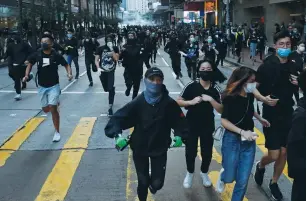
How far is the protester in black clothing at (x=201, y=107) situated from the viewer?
17.0 ft

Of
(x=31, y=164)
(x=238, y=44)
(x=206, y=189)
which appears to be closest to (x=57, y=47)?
(x=31, y=164)

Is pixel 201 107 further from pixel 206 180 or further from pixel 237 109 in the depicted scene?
pixel 206 180

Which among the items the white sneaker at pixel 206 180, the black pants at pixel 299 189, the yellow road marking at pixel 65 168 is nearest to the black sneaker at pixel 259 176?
the white sneaker at pixel 206 180

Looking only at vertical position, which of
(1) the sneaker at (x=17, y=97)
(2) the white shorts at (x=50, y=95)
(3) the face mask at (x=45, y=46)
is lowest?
(1) the sneaker at (x=17, y=97)

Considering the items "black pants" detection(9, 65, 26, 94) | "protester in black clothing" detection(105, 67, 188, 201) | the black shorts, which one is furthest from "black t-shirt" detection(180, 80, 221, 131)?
"black pants" detection(9, 65, 26, 94)

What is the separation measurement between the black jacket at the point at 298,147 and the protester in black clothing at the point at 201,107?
1.71 meters

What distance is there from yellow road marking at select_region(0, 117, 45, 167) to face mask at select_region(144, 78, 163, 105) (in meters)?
3.31

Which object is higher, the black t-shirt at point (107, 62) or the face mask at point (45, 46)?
the face mask at point (45, 46)

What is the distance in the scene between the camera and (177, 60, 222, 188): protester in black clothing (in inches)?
203

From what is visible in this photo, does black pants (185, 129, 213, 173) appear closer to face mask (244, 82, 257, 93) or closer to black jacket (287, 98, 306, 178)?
face mask (244, 82, 257, 93)

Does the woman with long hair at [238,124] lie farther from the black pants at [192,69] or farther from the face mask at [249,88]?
the black pants at [192,69]

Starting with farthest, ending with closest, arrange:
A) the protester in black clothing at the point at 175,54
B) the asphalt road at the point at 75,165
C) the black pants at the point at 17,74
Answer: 1. the protester in black clothing at the point at 175,54
2. the black pants at the point at 17,74
3. the asphalt road at the point at 75,165

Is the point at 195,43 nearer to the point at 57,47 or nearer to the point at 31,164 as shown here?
the point at 57,47

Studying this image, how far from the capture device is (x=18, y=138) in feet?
27.6
